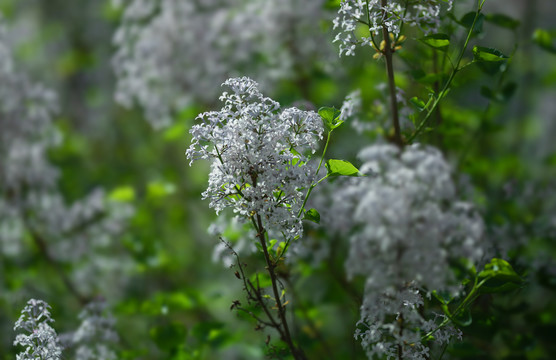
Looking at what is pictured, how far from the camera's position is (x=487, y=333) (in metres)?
1.77

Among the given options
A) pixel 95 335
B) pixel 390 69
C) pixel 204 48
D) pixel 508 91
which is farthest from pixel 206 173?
pixel 390 69

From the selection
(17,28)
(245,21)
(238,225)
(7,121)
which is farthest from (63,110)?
(238,225)

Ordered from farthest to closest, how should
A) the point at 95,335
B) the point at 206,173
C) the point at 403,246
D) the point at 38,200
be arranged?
the point at 206,173 → the point at 38,200 → the point at 95,335 → the point at 403,246

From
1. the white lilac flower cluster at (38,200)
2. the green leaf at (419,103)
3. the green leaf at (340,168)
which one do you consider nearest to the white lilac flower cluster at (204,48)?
the white lilac flower cluster at (38,200)

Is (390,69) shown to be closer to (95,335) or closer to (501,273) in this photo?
(501,273)

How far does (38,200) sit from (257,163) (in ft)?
8.66

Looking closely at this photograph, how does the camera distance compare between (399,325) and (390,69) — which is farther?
(390,69)

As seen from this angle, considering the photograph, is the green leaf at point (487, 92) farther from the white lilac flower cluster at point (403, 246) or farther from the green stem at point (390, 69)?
the white lilac flower cluster at point (403, 246)

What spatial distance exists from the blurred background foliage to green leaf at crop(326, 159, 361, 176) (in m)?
0.50

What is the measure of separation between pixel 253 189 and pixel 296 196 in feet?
0.42

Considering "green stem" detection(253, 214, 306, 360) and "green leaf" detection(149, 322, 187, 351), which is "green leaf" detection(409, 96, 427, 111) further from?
"green leaf" detection(149, 322, 187, 351)

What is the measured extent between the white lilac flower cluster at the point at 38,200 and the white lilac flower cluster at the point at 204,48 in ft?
2.11

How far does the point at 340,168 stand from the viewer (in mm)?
1424

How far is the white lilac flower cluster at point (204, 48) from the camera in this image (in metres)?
3.46
